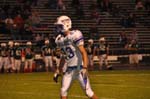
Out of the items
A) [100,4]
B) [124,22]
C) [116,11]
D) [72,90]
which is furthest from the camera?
[116,11]

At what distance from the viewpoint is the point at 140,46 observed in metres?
26.2

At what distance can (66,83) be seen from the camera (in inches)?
320

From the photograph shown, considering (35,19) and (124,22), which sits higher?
(35,19)

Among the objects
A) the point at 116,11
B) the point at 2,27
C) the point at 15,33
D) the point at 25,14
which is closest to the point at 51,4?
the point at 25,14

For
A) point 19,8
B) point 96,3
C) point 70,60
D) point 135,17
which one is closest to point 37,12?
point 19,8

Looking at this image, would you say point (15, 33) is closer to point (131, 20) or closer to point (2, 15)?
point (2, 15)

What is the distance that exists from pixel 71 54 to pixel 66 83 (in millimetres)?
529

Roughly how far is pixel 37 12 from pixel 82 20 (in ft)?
9.69

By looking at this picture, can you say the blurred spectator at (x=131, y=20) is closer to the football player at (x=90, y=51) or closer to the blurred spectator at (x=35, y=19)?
the blurred spectator at (x=35, y=19)

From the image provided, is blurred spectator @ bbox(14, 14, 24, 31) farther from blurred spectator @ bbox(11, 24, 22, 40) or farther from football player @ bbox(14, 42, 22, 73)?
football player @ bbox(14, 42, 22, 73)

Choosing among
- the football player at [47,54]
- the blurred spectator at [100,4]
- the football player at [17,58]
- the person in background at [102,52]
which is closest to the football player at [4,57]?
the football player at [17,58]

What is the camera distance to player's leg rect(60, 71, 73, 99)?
26.5 ft

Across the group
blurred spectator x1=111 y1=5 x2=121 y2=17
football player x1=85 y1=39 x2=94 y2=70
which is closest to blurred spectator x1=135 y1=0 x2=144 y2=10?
blurred spectator x1=111 y1=5 x2=121 y2=17

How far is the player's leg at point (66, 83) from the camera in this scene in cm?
808
